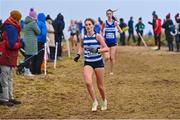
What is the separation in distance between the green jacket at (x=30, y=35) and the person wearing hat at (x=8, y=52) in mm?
3912

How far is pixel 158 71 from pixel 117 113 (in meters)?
8.29

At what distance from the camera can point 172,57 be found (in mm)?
24312

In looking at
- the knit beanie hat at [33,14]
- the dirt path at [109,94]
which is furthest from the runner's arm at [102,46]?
the knit beanie hat at [33,14]

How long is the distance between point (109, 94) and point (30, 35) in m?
3.75

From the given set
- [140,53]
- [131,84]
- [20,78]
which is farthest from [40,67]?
[140,53]

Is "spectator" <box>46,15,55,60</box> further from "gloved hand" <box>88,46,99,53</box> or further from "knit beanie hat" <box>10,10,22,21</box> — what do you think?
"gloved hand" <box>88,46,99,53</box>

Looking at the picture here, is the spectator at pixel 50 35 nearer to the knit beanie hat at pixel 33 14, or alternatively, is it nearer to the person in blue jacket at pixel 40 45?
the person in blue jacket at pixel 40 45

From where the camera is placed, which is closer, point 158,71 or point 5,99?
point 5,99

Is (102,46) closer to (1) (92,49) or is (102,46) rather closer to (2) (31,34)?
(1) (92,49)

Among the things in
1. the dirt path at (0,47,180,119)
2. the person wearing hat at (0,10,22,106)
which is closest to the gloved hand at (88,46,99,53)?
the dirt path at (0,47,180,119)

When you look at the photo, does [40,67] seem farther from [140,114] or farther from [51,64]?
[140,114]

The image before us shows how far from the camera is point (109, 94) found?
1310 cm

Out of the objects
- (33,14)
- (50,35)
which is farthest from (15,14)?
(50,35)

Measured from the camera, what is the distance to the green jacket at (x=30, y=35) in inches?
607
